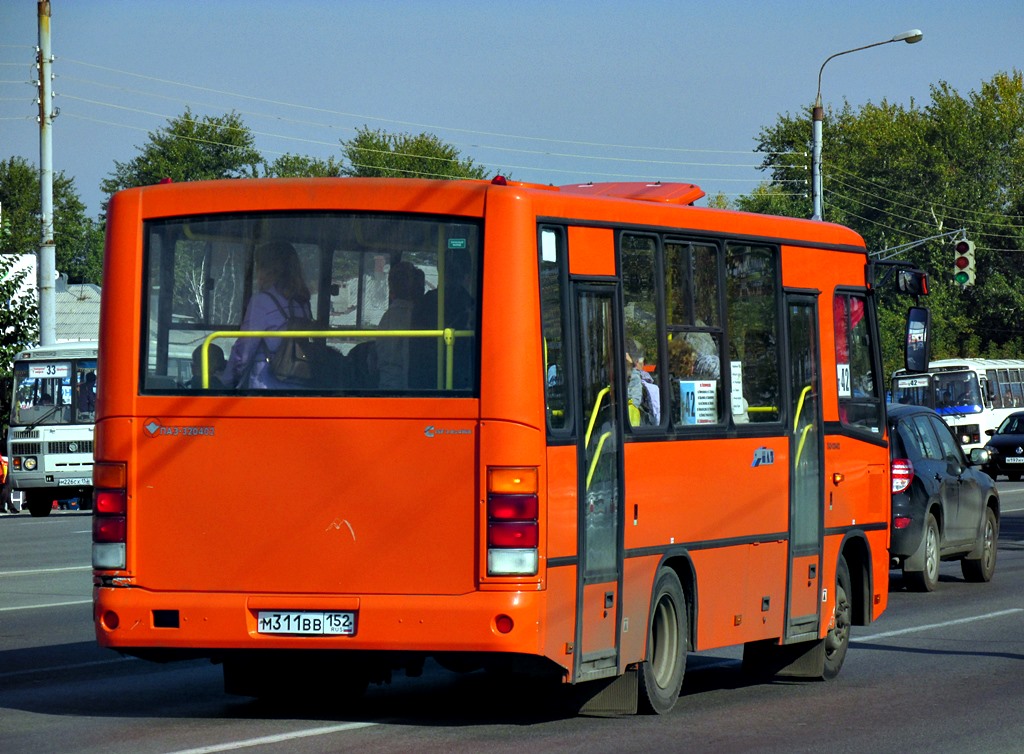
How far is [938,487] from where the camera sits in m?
18.9

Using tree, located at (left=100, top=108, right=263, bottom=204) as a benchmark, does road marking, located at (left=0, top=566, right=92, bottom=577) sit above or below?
below

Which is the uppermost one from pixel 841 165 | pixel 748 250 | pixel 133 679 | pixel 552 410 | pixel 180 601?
pixel 841 165

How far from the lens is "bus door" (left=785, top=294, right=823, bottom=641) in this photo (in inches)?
455

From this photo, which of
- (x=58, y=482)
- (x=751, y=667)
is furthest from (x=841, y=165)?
(x=751, y=667)

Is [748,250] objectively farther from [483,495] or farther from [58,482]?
[58,482]

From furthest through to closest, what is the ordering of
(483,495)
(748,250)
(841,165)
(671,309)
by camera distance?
(841,165) → (748,250) → (671,309) → (483,495)

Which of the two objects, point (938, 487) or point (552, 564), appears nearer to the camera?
point (552, 564)

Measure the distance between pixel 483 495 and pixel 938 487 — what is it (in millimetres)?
10909

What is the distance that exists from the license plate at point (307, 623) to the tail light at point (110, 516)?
2.55 feet

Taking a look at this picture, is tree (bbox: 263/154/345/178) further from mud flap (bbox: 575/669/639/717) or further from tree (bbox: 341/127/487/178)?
mud flap (bbox: 575/669/639/717)

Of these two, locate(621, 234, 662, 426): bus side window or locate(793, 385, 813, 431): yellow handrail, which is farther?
locate(793, 385, 813, 431): yellow handrail

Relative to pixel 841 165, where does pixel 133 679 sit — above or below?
below

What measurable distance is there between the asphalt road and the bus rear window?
1688 millimetres

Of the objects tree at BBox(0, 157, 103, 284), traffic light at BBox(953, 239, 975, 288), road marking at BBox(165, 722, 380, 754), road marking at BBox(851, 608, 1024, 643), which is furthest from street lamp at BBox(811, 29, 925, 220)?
tree at BBox(0, 157, 103, 284)
